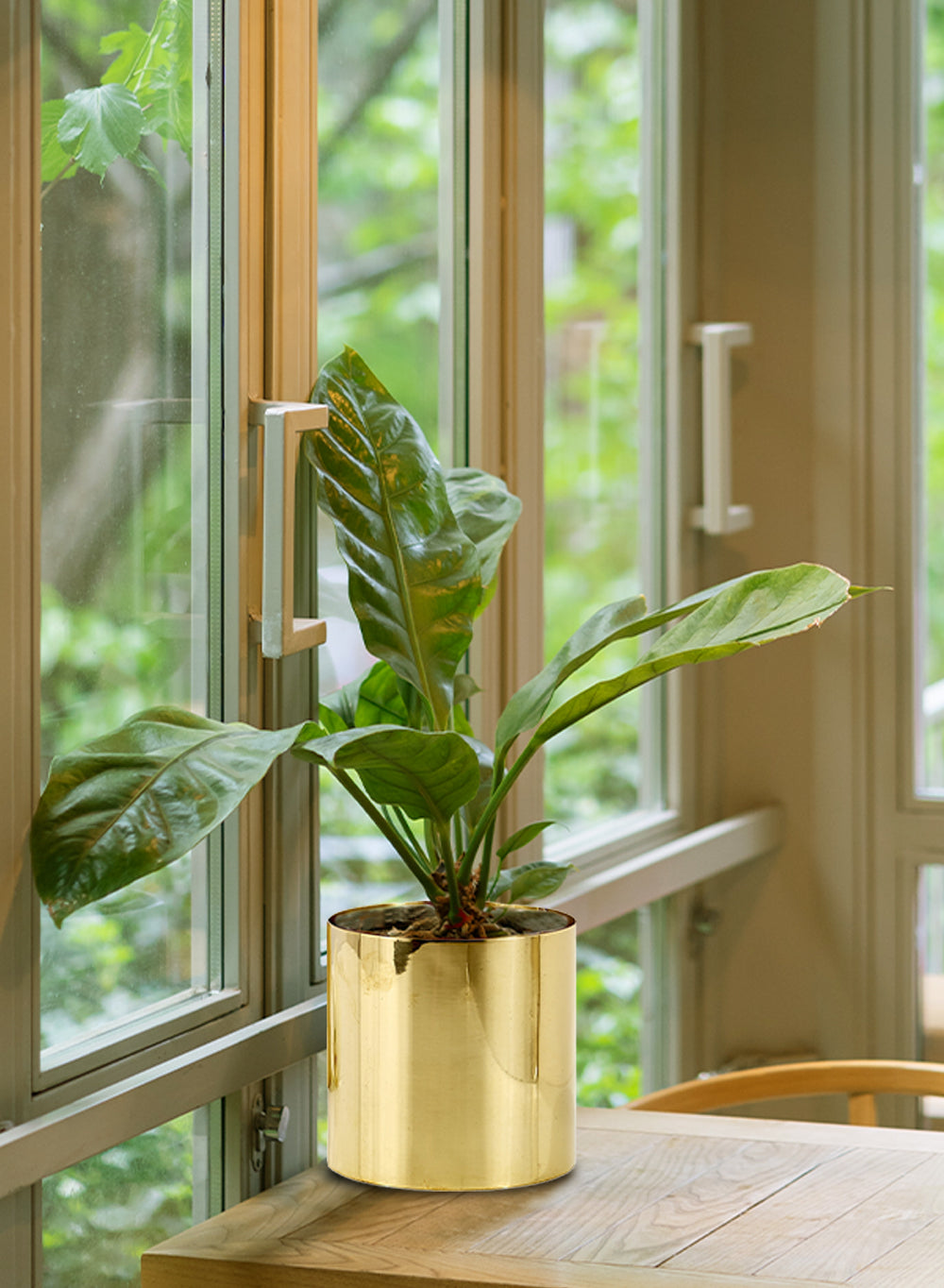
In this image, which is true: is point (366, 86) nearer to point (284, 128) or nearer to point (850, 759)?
point (284, 128)

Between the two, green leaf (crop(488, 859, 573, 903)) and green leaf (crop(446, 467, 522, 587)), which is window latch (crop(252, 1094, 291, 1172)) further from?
green leaf (crop(446, 467, 522, 587))

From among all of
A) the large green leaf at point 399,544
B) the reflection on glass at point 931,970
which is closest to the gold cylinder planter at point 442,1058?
the large green leaf at point 399,544

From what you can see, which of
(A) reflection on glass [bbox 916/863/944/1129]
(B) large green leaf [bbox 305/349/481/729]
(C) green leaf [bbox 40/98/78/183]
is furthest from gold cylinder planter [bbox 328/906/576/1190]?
(A) reflection on glass [bbox 916/863/944/1129]

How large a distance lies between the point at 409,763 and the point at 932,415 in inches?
58.0

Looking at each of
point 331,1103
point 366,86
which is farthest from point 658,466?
point 331,1103

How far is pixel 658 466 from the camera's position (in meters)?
2.41

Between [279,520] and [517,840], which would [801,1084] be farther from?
[279,520]

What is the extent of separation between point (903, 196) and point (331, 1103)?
5.34 feet

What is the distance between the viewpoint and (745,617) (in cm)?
123

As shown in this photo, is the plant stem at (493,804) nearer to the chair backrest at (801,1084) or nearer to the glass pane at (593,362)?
the chair backrest at (801,1084)

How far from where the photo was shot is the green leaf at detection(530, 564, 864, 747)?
1184 mm

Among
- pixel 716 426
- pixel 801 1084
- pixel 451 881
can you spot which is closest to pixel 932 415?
pixel 716 426

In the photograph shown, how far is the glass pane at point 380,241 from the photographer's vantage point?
62.9 inches

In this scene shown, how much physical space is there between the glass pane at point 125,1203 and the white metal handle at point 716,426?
122 centimetres
